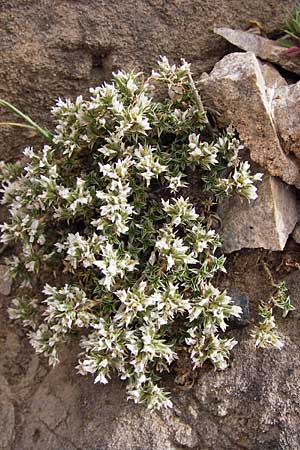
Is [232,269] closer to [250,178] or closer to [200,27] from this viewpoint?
[250,178]

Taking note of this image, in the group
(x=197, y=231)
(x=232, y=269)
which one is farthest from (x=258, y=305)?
(x=197, y=231)

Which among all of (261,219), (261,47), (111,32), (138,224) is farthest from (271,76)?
Answer: (138,224)

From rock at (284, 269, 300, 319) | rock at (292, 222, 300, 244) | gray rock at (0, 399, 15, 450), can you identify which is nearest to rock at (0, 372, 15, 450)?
gray rock at (0, 399, 15, 450)

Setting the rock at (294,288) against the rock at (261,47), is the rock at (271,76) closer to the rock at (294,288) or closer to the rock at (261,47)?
the rock at (261,47)

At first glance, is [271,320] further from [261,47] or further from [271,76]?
[261,47]

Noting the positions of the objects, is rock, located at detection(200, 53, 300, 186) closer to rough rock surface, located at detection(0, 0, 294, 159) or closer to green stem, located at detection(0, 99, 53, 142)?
rough rock surface, located at detection(0, 0, 294, 159)
